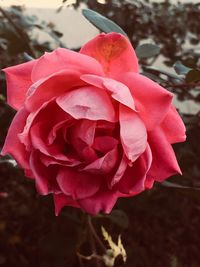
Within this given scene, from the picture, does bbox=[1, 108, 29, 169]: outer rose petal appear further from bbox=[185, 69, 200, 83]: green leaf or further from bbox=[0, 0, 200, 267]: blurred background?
bbox=[0, 0, 200, 267]: blurred background

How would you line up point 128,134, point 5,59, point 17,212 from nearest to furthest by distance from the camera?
1. point 128,134
2. point 5,59
3. point 17,212

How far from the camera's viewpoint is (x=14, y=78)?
1.79 feet

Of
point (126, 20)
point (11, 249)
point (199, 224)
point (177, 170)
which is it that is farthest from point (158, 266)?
point (177, 170)

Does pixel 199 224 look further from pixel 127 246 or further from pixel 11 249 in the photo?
pixel 11 249

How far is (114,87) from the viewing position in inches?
19.1

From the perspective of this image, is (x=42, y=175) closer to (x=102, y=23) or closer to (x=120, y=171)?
(x=120, y=171)

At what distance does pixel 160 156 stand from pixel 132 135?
57 mm

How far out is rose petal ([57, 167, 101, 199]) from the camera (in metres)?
0.50

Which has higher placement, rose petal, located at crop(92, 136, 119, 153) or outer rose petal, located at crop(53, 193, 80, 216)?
rose petal, located at crop(92, 136, 119, 153)

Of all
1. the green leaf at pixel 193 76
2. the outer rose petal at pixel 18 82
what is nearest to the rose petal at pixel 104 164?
the outer rose petal at pixel 18 82

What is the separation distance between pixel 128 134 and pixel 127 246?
952 millimetres

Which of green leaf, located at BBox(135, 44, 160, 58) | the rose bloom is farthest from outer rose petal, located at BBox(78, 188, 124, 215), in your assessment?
green leaf, located at BBox(135, 44, 160, 58)

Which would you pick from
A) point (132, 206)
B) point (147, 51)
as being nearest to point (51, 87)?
point (147, 51)

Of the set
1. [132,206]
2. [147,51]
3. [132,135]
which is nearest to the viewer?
[132,135]
